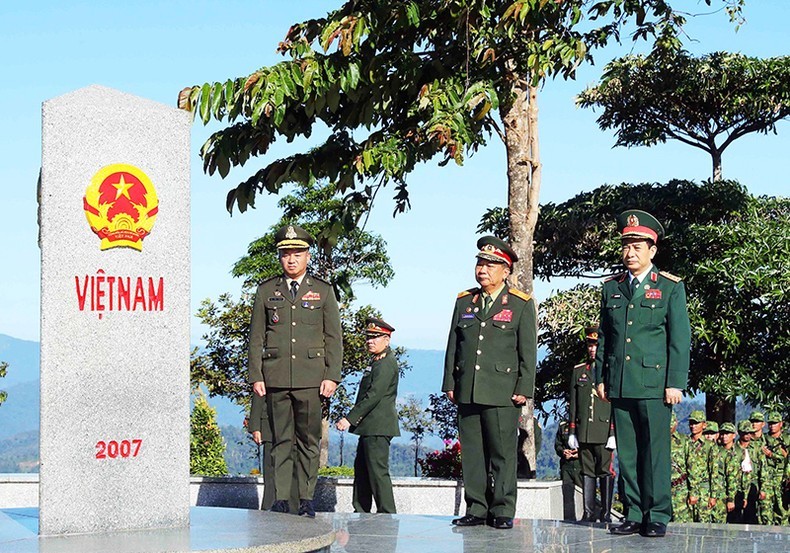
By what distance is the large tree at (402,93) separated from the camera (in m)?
12.4

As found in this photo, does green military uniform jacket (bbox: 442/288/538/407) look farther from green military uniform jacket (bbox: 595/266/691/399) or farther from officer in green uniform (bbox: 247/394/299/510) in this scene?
officer in green uniform (bbox: 247/394/299/510)

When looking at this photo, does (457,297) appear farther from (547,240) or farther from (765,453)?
(547,240)

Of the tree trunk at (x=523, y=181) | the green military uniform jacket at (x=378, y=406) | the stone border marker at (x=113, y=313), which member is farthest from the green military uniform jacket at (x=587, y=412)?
the stone border marker at (x=113, y=313)

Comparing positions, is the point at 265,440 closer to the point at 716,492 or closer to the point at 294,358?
the point at 294,358

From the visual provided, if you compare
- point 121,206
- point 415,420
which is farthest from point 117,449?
point 415,420

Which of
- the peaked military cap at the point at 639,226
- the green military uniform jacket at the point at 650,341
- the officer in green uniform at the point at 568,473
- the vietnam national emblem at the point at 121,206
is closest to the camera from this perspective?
the vietnam national emblem at the point at 121,206

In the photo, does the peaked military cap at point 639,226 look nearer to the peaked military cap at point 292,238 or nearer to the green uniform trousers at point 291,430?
the peaked military cap at point 292,238

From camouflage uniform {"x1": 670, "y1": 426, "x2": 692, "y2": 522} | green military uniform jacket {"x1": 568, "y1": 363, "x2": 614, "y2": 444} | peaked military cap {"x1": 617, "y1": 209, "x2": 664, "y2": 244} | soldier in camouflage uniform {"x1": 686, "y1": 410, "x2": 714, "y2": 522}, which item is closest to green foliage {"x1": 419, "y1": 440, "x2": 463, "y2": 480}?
green military uniform jacket {"x1": 568, "y1": 363, "x2": 614, "y2": 444}

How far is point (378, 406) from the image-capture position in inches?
434

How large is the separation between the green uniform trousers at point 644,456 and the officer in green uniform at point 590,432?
167 inches

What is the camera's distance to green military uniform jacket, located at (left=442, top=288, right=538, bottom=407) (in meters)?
8.33

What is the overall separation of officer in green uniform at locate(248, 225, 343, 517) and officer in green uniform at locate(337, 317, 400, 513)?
5.18 feet

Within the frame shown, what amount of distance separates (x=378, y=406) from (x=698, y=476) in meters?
3.04

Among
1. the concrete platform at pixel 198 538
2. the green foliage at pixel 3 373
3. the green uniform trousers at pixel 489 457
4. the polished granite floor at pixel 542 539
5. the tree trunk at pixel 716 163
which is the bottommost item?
the polished granite floor at pixel 542 539
